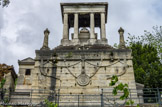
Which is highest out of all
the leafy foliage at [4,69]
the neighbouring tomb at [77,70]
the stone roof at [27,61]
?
the stone roof at [27,61]

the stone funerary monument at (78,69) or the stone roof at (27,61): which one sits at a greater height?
the stone roof at (27,61)

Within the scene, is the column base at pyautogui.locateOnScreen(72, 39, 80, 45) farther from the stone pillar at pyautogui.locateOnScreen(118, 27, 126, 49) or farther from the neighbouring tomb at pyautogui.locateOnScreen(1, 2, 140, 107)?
the stone pillar at pyautogui.locateOnScreen(118, 27, 126, 49)

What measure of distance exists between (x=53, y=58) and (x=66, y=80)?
2.03 meters

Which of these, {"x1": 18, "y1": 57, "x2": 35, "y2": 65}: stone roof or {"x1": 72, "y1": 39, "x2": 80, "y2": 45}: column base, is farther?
{"x1": 18, "y1": 57, "x2": 35, "y2": 65}: stone roof

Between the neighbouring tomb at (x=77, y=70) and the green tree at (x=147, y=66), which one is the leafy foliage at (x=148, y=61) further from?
the neighbouring tomb at (x=77, y=70)

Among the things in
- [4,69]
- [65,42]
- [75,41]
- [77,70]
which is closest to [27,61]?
[4,69]

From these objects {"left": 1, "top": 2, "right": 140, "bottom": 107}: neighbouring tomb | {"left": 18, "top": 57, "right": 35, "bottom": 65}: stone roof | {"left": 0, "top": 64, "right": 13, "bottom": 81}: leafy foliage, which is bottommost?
{"left": 1, "top": 2, "right": 140, "bottom": 107}: neighbouring tomb

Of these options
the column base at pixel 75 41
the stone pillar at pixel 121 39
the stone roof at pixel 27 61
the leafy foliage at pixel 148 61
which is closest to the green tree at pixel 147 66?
the leafy foliage at pixel 148 61

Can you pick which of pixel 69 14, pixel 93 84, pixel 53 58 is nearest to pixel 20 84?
pixel 69 14

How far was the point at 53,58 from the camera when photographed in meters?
15.2

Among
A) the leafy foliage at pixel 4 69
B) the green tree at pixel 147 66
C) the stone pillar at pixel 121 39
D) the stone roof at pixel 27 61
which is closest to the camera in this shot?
the stone pillar at pixel 121 39

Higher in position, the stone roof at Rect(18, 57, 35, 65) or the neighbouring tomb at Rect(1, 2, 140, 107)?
the stone roof at Rect(18, 57, 35, 65)

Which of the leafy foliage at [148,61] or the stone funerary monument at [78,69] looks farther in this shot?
the leafy foliage at [148,61]

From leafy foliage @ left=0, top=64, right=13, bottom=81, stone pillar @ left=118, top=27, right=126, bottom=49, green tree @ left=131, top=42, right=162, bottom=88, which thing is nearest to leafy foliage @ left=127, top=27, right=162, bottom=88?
green tree @ left=131, top=42, right=162, bottom=88
